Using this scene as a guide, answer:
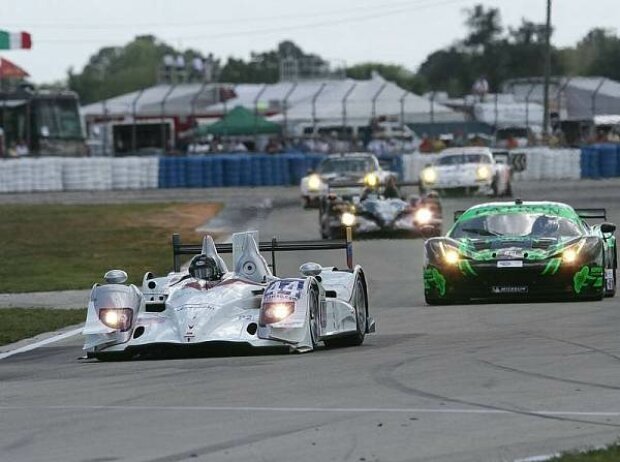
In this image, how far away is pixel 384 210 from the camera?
97.5 feet

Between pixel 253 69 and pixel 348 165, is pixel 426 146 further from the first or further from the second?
pixel 253 69

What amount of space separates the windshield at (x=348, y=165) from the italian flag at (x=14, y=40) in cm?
1953

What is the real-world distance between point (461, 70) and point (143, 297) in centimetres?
9907

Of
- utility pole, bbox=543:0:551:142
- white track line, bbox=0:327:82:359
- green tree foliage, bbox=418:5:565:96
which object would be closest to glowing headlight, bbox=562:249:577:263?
white track line, bbox=0:327:82:359

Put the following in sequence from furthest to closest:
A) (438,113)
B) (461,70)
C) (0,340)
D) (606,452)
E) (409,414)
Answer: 1. (461,70)
2. (438,113)
3. (0,340)
4. (409,414)
5. (606,452)

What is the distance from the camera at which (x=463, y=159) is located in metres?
44.7

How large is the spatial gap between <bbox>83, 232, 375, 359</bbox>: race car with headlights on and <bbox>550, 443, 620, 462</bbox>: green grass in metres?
4.95

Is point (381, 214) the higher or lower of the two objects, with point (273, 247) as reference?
lower

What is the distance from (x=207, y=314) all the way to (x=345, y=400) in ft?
9.51

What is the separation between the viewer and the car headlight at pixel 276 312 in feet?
41.2

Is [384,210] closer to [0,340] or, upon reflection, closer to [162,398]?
[0,340]

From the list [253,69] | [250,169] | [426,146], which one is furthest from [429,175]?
[253,69]

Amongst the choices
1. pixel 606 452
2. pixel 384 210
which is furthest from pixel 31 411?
pixel 384 210

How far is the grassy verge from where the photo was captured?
25.6 metres
